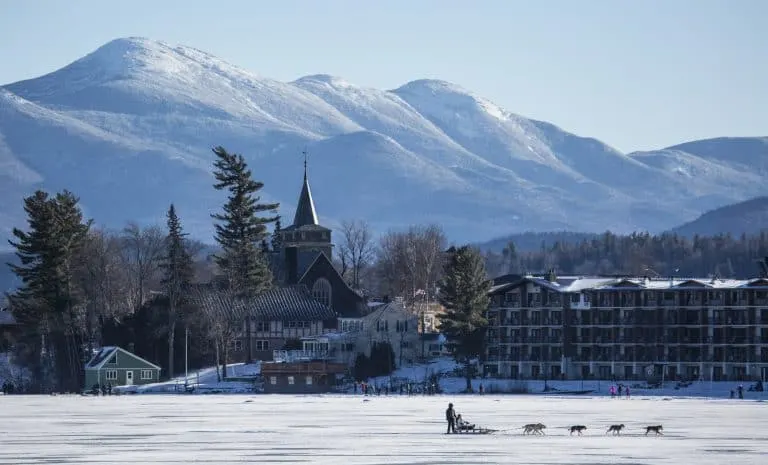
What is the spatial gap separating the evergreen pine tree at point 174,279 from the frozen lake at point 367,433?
3453 cm

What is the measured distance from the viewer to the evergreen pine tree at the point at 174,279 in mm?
164875

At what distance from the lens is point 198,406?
121312 mm

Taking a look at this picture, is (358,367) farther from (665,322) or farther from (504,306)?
(665,322)

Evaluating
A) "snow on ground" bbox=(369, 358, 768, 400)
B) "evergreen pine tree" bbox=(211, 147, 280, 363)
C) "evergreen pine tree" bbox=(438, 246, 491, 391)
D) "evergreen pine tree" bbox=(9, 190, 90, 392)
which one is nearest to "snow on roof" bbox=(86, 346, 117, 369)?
"evergreen pine tree" bbox=(9, 190, 90, 392)

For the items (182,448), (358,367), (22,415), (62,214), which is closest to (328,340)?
(358,367)

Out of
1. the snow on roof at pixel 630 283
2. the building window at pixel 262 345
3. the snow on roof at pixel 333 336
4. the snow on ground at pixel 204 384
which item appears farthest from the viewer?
the building window at pixel 262 345

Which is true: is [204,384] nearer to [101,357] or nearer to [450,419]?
[101,357]

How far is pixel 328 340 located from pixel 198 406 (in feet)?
172

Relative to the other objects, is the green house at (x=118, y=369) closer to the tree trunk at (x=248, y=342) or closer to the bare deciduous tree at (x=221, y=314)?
the bare deciduous tree at (x=221, y=314)

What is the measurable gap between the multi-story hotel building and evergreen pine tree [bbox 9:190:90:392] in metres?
37.5

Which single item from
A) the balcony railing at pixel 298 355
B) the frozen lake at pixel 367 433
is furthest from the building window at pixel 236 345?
the frozen lake at pixel 367 433

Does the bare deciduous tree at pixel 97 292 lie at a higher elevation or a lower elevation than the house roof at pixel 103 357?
higher

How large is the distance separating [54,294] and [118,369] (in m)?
8.50

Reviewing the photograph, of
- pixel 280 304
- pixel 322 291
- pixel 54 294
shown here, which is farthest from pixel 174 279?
pixel 322 291
